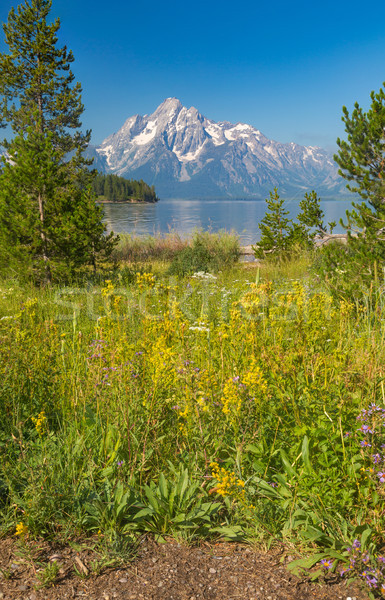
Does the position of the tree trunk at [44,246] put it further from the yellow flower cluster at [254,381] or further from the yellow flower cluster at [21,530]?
the yellow flower cluster at [254,381]

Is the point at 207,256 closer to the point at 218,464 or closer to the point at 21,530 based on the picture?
the point at 218,464

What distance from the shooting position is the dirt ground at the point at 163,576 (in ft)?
5.17

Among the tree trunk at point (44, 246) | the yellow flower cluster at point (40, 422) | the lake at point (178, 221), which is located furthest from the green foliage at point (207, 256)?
the yellow flower cluster at point (40, 422)

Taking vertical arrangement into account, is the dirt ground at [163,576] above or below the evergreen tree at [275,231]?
below

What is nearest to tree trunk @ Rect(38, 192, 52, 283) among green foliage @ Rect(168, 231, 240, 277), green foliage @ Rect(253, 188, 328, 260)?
green foliage @ Rect(168, 231, 240, 277)

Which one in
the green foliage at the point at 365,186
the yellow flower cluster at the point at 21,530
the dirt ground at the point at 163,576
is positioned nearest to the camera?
the dirt ground at the point at 163,576

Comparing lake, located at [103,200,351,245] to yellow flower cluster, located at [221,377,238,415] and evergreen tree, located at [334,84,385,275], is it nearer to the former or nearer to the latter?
evergreen tree, located at [334,84,385,275]

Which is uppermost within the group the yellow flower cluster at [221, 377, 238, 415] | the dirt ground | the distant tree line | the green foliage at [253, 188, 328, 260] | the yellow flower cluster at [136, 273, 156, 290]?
the distant tree line

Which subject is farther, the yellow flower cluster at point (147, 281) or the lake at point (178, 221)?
the lake at point (178, 221)

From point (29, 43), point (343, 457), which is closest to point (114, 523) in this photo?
point (343, 457)

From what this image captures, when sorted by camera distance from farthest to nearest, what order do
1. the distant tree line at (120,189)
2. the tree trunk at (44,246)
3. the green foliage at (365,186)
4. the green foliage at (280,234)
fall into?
1. the distant tree line at (120,189)
2. the green foliage at (280,234)
3. the tree trunk at (44,246)
4. the green foliage at (365,186)

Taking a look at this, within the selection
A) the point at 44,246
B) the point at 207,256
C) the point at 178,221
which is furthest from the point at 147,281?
the point at 178,221

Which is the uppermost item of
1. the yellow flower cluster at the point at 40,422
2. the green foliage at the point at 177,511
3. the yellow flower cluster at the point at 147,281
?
the yellow flower cluster at the point at 147,281

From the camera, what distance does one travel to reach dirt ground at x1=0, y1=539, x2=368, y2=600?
5.17 ft
